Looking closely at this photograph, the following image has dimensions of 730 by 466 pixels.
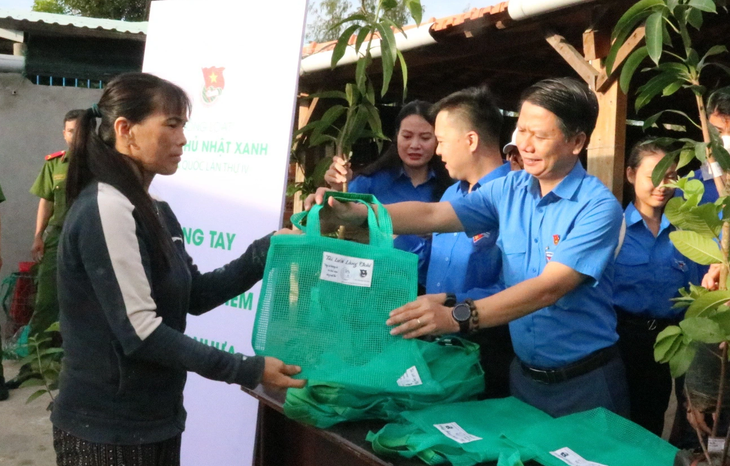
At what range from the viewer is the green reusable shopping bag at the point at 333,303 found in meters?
1.64

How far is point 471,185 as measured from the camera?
2672mm

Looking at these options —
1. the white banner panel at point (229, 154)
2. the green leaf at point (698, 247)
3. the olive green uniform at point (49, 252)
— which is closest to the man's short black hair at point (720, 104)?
the green leaf at point (698, 247)

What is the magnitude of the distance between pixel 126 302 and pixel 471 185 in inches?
56.6

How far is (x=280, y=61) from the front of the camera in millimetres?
2895

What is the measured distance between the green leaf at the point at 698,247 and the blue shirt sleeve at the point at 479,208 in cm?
78

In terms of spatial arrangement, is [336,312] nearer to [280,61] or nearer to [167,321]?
[167,321]

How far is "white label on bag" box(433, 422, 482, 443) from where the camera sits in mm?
1502

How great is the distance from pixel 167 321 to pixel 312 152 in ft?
14.2

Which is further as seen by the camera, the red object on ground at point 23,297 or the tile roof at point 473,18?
the red object on ground at point 23,297

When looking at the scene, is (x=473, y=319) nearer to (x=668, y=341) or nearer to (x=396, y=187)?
(x=668, y=341)

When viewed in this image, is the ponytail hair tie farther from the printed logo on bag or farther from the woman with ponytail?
the printed logo on bag

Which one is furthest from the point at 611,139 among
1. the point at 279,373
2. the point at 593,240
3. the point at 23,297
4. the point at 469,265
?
the point at 23,297

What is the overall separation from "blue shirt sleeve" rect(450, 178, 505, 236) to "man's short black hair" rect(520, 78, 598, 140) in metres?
0.30

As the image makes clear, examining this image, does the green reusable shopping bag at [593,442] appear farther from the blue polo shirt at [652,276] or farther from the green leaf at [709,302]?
the blue polo shirt at [652,276]
